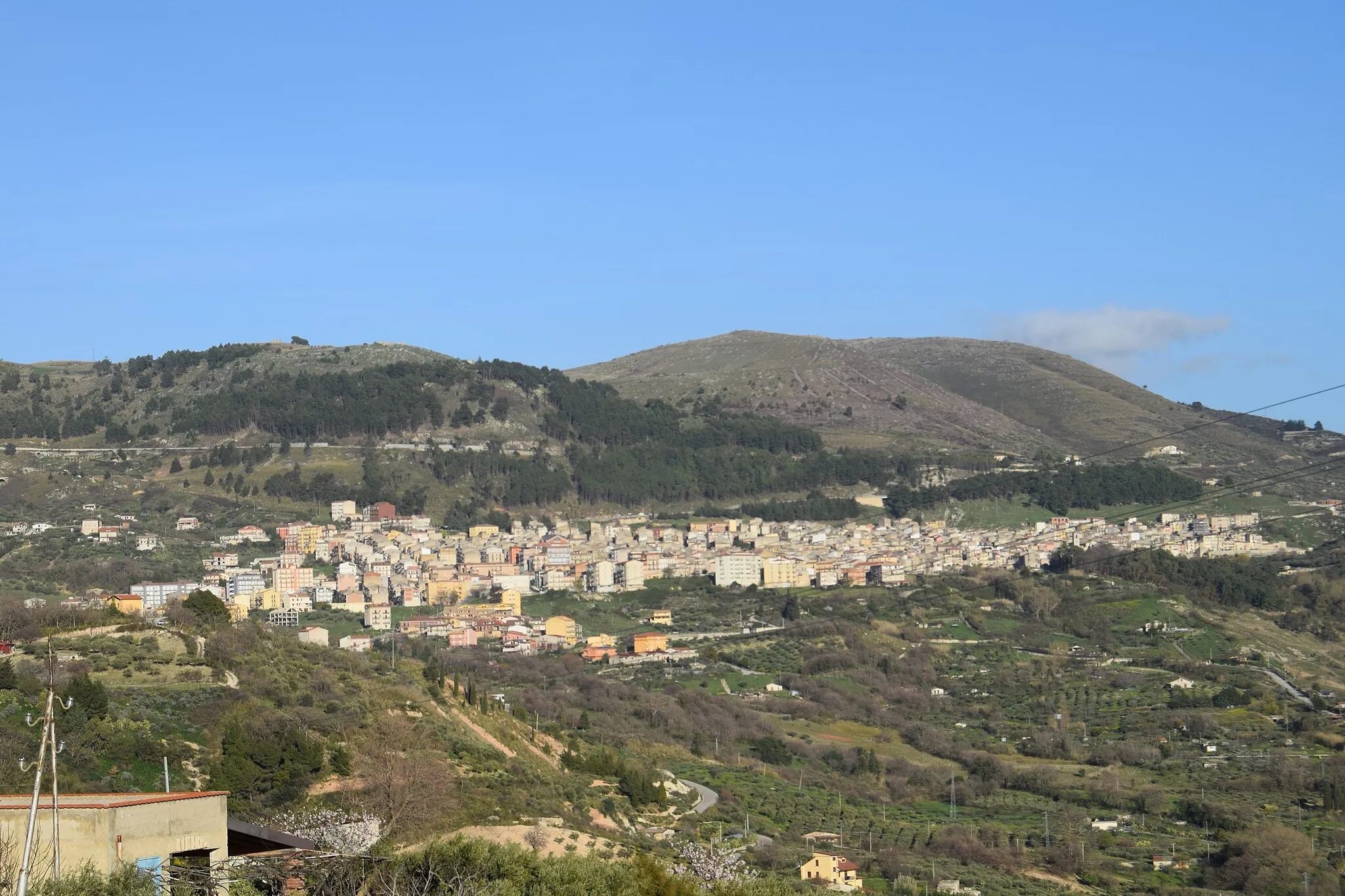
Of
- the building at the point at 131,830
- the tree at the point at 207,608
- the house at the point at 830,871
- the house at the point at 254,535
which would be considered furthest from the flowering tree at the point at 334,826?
the house at the point at 254,535

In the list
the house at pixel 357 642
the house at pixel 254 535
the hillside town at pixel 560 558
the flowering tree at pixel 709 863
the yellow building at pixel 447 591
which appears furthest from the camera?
the house at pixel 254 535

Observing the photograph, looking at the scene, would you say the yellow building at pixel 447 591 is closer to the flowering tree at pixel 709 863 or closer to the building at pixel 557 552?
the building at pixel 557 552

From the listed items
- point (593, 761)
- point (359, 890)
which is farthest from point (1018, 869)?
point (359, 890)

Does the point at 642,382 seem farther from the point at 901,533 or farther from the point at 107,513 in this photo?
the point at 107,513

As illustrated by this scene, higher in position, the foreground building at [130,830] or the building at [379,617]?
the foreground building at [130,830]

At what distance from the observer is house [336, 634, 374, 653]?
195 ft

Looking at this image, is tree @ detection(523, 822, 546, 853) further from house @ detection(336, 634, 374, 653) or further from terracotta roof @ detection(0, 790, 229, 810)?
house @ detection(336, 634, 374, 653)

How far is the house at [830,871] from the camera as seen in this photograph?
92.7 feet

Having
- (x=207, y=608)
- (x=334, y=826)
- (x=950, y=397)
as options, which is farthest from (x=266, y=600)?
(x=950, y=397)

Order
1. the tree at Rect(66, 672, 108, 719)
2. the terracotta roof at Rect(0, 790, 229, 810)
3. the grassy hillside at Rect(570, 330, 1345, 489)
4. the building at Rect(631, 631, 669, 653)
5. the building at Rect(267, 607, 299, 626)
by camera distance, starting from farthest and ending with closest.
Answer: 1. the grassy hillside at Rect(570, 330, 1345, 489)
2. the building at Rect(267, 607, 299, 626)
3. the building at Rect(631, 631, 669, 653)
4. the tree at Rect(66, 672, 108, 719)
5. the terracotta roof at Rect(0, 790, 229, 810)

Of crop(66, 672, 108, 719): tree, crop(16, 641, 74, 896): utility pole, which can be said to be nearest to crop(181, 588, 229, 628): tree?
crop(66, 672, 108, 719): tree

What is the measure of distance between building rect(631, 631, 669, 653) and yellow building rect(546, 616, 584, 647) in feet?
12.5

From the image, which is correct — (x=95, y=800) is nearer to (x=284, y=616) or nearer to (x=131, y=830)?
(x=131, y=830)

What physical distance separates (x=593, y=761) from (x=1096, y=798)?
1480cm
